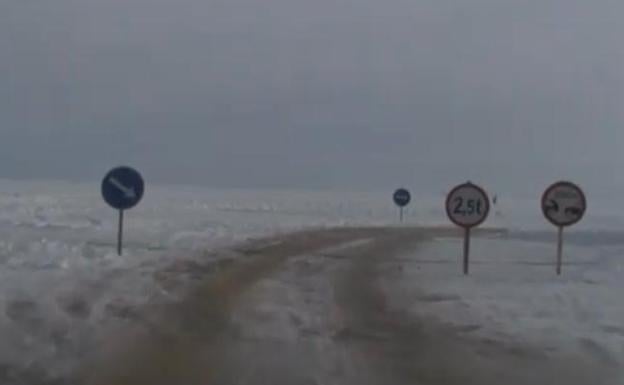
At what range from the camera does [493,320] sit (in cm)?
1473

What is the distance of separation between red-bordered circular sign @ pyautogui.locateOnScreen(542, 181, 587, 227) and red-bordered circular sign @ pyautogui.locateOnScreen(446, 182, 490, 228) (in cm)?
112

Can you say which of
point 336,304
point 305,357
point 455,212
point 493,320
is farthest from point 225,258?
point 305,357

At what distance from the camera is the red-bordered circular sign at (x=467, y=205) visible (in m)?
21.2

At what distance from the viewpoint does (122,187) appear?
23.2 meters

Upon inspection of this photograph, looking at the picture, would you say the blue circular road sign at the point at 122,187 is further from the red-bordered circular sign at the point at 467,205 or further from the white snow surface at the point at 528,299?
the red-bordered circular sign at the point at 467,205

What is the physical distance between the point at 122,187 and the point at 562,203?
845cm

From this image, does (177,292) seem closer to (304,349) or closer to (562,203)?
(304,349)

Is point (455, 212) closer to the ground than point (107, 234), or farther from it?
farther from it

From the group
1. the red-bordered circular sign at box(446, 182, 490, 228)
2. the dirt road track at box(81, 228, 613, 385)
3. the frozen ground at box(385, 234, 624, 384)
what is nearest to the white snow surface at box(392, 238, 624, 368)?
the frozen ground at box(385, 234, 624, 384)

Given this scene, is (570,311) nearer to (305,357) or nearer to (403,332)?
(403,332)

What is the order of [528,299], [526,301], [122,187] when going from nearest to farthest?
[526,301]
[528,299]
[122,187]

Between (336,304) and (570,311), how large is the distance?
315 cm

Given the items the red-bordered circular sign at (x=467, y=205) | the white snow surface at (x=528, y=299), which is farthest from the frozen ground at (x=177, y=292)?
the red-bordered circular sign at (x=467, y=205)

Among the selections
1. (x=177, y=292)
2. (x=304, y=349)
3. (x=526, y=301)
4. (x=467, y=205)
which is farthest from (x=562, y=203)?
(x=304, y=349)
